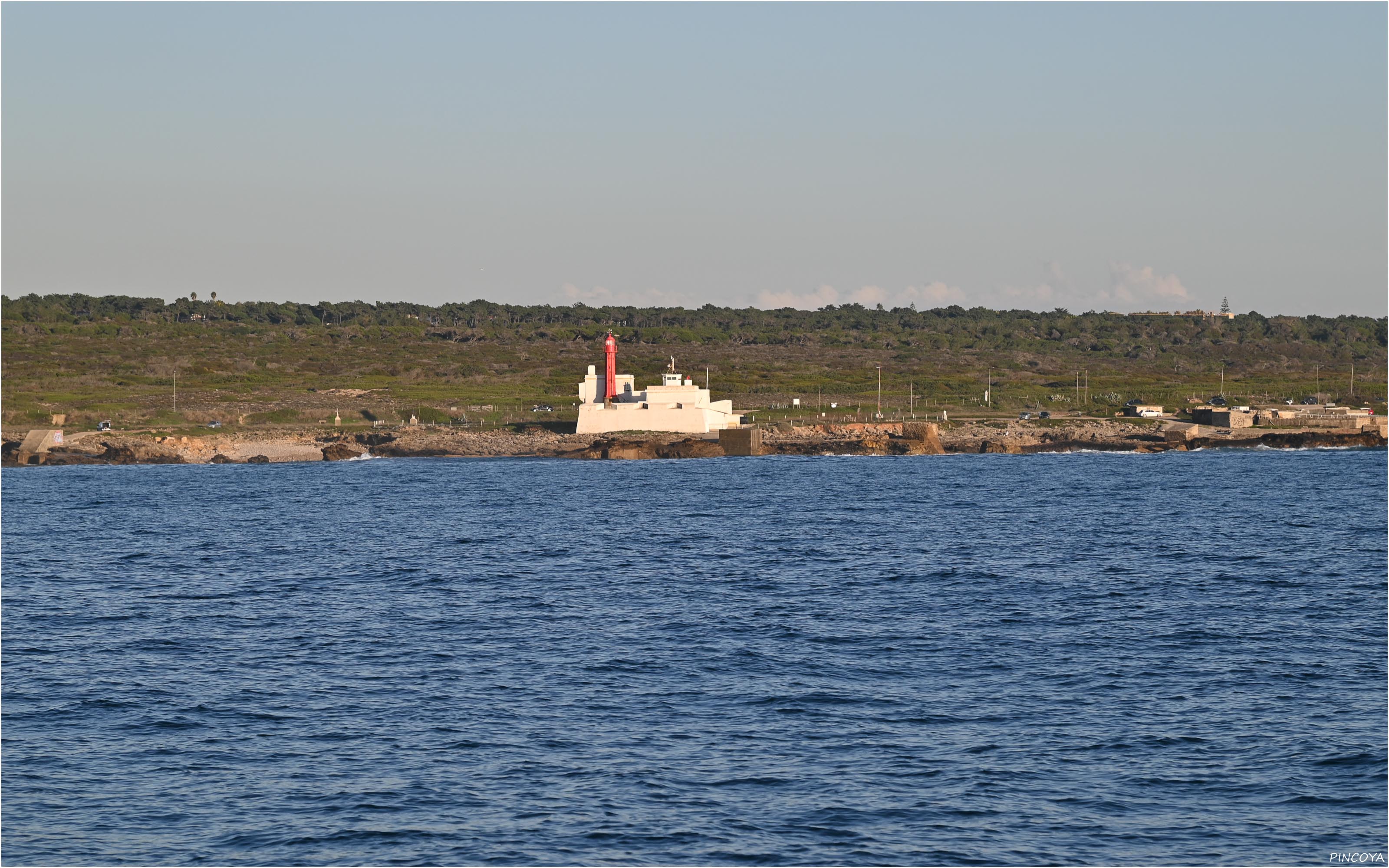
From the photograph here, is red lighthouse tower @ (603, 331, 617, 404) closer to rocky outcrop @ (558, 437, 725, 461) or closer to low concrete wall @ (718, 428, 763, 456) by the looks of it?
rocky outcrop @ (558, 437, 725, 461)

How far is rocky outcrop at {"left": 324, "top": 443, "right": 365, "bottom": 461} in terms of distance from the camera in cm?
14012

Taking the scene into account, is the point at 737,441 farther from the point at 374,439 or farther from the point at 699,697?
the point at 699,697

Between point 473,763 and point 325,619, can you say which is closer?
point 473,763

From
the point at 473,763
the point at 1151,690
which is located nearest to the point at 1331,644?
the point at 1151,690

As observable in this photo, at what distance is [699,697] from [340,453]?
379 feet

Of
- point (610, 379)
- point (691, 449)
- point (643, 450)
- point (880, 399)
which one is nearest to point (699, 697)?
point (643, 450)

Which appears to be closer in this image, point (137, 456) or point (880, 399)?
point (137, 456)

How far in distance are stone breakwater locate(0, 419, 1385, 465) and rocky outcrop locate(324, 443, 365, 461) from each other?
145mm

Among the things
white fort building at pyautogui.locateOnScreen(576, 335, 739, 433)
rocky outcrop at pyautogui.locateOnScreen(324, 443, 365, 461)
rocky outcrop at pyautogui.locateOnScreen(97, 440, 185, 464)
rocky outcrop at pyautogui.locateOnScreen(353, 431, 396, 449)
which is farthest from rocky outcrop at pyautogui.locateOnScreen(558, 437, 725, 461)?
rocky outcrop at pyautogui.locateOnScreen(97, 440, 185, 464)

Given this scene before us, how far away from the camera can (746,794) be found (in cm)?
2455

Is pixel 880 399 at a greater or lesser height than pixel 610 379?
lesser

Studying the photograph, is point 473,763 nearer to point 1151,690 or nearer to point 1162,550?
point 1151,690

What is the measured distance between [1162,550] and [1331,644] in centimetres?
2309

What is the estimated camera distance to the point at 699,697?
1244 inches
